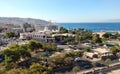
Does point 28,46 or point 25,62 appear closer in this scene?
point 25,62

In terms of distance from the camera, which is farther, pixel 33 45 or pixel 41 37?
pixel 41 37

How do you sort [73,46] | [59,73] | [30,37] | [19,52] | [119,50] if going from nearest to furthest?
1. [59,73]
2. [19,52]
3. [119,50]
4. [73,46]
5. [30,37]

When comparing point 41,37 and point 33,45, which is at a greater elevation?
point 33,45

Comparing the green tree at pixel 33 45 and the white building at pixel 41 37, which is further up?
the green tree at pixel 33 45

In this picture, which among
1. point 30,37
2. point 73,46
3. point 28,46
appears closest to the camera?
point 28,46

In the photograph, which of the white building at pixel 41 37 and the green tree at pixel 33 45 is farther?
the white building at pixel 41 37

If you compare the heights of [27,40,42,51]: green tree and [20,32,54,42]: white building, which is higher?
[27,40,42,51]: green tree

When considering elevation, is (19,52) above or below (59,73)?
above

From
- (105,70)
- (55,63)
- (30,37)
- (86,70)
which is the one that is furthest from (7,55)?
(30,37)

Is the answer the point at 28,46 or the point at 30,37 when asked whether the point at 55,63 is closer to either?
the point at 28,46

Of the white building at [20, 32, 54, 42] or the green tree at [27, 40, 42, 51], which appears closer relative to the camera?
the green tree at [27, 40, 42, 51]
